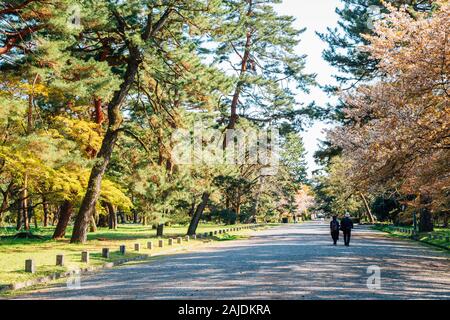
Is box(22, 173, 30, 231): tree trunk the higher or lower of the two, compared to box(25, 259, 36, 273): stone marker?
higher

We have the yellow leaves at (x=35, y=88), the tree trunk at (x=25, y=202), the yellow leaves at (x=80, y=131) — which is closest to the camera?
the yellow leaves at (x=35, y=88)

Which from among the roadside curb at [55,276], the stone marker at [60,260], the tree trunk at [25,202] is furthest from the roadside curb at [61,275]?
the tree trunk at [25,202]

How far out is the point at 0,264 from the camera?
16000 mm

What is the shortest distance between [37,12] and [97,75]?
187 inches

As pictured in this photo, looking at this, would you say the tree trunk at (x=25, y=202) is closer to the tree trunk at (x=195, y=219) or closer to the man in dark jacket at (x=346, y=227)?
the tree trunk at (x=195, y=219)

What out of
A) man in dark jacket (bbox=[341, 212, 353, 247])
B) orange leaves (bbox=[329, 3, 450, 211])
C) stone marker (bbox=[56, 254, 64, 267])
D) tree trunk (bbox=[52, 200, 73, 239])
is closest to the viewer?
stone marker (bbox=[56, 254, 64, 267])

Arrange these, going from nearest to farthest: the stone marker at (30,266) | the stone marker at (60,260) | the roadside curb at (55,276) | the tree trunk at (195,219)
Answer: the roadside curb at (55,276)
the stone marker at (30,266)
the stone marker at (60,260)
the tree trunk at (195,219)

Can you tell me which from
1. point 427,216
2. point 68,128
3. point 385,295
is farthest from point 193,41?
point 427,216

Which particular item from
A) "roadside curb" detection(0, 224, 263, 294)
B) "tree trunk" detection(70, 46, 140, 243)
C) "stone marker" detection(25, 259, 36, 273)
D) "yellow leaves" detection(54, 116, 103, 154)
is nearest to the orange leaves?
"roadside curb" detection(0, 224, 263, 294)

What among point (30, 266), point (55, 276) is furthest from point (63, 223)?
point (55, 276)

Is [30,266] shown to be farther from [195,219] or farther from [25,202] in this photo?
[25,202]

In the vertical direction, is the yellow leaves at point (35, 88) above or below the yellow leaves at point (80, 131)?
above

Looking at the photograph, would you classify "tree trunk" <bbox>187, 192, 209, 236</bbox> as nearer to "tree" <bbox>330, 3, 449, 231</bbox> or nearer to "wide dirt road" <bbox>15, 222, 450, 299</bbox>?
"tree" <bbox>330, 3, 449, 231</bbox>
